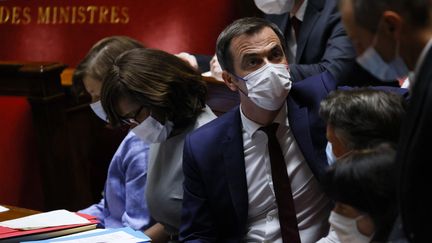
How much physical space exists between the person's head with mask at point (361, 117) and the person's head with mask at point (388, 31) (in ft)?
1.27

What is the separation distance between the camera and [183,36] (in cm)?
385

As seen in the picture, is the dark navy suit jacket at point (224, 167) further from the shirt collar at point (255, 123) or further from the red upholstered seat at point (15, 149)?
the red upholstered seat at point (15, 149)

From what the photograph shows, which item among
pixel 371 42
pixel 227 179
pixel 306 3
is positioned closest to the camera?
pixel 371 42

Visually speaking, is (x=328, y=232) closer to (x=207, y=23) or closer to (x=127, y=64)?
(x=127, y=64)

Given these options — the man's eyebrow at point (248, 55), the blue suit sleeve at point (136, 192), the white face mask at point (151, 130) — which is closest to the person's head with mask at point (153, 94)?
the white face mask at point (151, 130)

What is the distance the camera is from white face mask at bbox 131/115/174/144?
89.0 inches

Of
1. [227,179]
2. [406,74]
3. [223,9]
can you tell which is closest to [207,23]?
[223,9]

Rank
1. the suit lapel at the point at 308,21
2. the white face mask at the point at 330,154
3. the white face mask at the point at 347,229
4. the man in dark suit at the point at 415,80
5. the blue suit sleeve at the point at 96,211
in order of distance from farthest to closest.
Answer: the suit lapel at the point at 308,21 < the blue suit sleeve at the point at 96,211 < the white face mask at the point at 330,154 < the white face mask at the point at 347,229 < the man in dark suit at the point at 415,80

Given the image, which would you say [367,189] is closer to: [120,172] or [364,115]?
[364,115]

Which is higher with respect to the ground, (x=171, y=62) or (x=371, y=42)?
(x=371, y=42)

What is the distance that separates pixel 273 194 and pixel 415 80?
994 mm

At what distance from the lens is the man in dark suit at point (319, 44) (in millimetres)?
2578

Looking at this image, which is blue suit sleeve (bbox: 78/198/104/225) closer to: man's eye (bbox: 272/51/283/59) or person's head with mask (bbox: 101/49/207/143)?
person's head with mask (bbox: 101/49/207/143)

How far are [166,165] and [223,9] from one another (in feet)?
5.38
